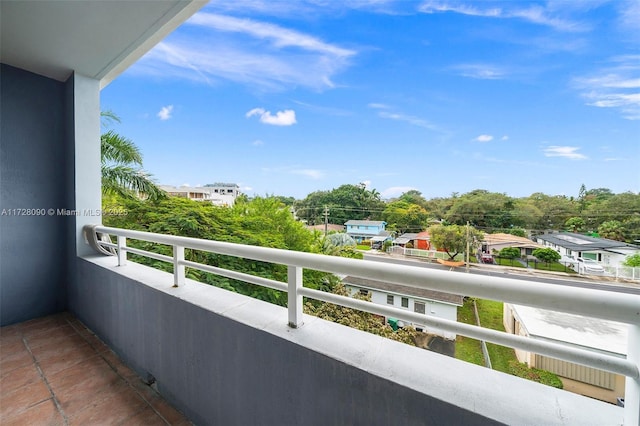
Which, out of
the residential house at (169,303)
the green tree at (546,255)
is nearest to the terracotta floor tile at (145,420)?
the residential house at (169,303)

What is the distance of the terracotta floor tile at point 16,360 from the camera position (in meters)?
2.12

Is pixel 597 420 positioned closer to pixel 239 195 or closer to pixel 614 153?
pixel 614 153

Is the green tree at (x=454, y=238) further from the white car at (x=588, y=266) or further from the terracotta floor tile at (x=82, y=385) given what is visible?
the terracotta floor tile at (x=82, y=385)

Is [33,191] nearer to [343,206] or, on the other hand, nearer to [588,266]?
[343,206]

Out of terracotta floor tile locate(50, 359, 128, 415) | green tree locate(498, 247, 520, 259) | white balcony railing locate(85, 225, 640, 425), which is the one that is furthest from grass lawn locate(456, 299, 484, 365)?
terracotta floor tile locate(50, 359, 128, 415)

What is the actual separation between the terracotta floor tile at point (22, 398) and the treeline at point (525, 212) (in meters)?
2.72

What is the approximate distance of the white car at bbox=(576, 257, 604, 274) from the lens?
104 centimetres

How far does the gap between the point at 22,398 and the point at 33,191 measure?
80.5 inches

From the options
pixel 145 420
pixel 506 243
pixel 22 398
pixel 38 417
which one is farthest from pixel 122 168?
pixel 506 243

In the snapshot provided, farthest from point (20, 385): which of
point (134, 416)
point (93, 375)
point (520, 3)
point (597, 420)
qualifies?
point (520, 3)

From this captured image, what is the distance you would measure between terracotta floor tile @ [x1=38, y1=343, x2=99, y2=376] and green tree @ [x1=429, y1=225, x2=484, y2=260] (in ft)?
9.15

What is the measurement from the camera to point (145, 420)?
160 cm

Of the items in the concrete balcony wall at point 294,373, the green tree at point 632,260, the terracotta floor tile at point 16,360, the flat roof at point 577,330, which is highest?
the green tree at point 632,260

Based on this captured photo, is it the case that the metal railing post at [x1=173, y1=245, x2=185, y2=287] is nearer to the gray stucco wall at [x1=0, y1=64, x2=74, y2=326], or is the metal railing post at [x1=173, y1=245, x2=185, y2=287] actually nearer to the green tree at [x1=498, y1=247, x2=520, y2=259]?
the green tree at [x1=498, y1=247, x2=520, y2=259]
